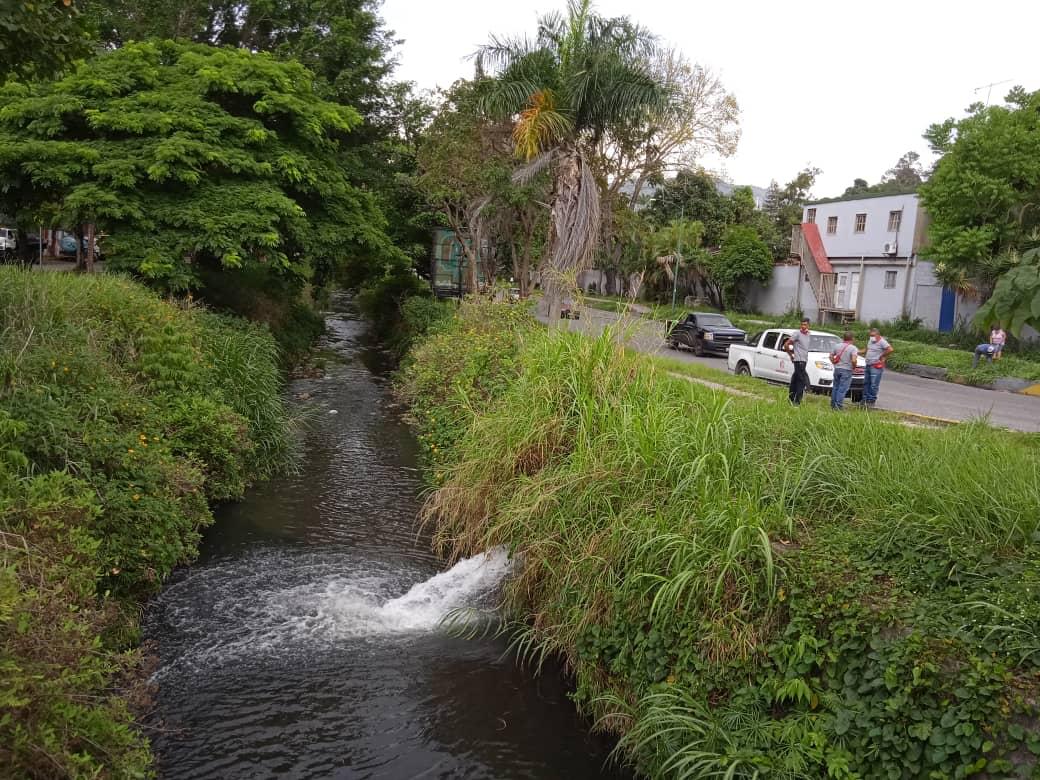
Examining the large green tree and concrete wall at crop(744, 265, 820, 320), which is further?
concrete wall at crop(744, 265, 820, 320)

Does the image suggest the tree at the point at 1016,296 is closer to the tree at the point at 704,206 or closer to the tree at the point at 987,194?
the tree at the point at 987,194

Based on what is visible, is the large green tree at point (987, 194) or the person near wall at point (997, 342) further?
the large green tree at point (987, 194)

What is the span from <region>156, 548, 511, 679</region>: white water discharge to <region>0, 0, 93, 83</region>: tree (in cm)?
498

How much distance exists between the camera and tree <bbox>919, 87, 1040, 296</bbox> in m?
25.0

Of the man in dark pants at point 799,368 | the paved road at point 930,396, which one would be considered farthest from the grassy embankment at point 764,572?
the man in dark pants at point 799,368

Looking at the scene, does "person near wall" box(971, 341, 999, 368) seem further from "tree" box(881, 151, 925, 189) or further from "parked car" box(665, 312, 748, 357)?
"tree" box(881, 151, 925, 189)

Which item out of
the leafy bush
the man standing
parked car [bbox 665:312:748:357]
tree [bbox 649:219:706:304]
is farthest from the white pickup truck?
tree [bbox 649:219:706:304]

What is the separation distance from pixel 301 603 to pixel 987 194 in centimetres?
2617

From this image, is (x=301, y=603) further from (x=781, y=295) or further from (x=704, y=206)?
(x=704, y=206)

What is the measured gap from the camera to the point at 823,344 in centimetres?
1714

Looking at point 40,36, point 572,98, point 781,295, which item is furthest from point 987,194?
point 40,36

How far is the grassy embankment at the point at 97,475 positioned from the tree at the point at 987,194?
919 inches

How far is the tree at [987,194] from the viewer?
2498 centimetres

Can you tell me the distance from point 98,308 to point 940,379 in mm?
21637
